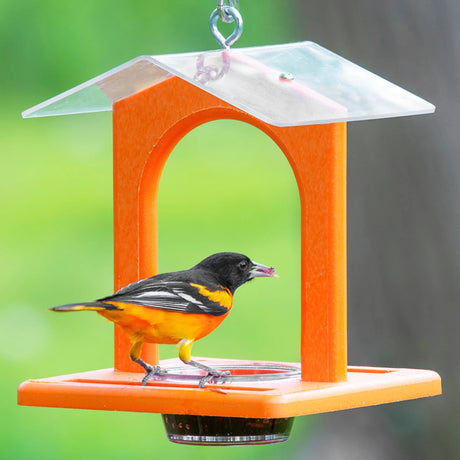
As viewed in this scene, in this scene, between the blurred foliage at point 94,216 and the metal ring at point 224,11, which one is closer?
the metal ring at point 224,11

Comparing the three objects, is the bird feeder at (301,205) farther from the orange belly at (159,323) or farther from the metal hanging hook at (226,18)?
the orange belly at (159,323)

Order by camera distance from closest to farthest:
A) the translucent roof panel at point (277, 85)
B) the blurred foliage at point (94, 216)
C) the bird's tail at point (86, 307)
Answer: the bird's tail at point (86, 307)
the translucent roof panel at point (277, 85)
the blurred foliage at point (94, 216)

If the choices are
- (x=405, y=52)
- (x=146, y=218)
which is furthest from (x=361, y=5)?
(x=146, y=218)

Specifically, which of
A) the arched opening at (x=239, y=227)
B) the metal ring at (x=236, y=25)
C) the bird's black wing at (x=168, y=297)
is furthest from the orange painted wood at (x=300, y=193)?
the arched opening at (x=239, y=227)

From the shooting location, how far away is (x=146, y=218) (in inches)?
168

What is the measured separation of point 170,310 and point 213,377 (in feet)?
0.94

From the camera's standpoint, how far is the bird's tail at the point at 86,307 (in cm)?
330

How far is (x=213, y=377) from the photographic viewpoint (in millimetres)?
3707

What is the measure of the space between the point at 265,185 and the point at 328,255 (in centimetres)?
604

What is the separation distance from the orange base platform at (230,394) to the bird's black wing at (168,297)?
0.27m

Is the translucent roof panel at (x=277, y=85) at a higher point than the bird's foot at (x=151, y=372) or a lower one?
higher

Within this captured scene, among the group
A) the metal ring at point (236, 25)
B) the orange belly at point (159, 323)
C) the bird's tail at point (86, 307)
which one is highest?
the metal ring at point (236, 25)

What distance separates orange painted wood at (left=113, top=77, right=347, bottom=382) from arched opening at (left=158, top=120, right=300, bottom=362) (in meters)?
4.22

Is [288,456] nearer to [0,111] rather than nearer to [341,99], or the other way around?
[0,111]
